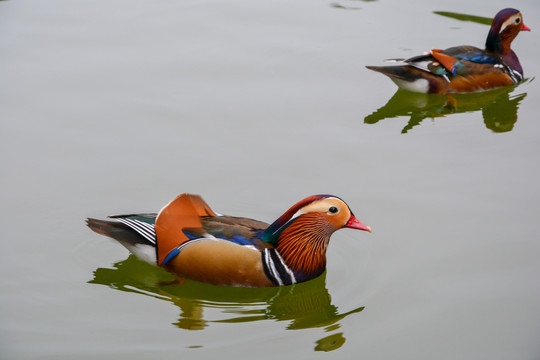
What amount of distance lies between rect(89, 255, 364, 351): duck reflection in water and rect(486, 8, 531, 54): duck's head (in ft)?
16.5

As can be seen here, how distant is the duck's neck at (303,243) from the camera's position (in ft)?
20.2

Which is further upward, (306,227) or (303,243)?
(306,227)

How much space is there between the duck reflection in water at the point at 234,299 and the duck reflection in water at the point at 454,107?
3185 mm

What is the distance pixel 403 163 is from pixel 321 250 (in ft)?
6.73

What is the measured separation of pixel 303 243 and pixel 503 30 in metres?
5.21

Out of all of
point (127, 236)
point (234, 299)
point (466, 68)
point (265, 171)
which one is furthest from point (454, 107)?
point (127, 236)

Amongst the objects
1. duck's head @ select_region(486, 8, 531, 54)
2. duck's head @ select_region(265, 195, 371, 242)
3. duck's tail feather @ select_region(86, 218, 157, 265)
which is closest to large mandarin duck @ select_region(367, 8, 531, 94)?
duck's head @ select_region(486, 8, 531, 54)

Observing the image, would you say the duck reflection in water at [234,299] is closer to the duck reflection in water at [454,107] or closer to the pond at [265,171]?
the pond at [265,171]

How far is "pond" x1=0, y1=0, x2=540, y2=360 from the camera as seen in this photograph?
18.7 ft

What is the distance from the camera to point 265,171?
767 cm

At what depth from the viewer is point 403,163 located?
795 cm

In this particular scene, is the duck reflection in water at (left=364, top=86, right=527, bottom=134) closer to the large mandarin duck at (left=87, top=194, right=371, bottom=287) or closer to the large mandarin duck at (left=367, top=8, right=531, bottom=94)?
the large mandarin duck at (left=367, top=8, right=531, bottom=94)

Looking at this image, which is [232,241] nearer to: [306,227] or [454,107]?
[306,227]

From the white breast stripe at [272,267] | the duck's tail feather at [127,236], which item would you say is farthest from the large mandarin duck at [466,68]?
the duck's tail feather at [127,236]
